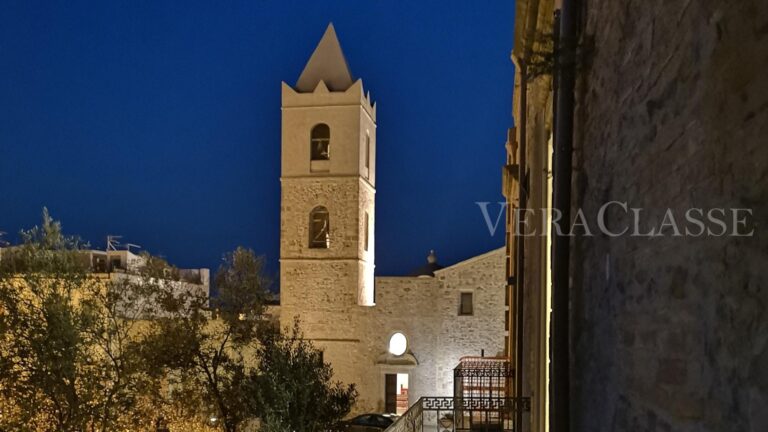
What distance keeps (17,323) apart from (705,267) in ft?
55.8

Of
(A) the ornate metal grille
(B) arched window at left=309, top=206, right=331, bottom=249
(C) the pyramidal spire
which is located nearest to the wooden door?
(B) arched window at left=309, top=206, right=331, bottom=249

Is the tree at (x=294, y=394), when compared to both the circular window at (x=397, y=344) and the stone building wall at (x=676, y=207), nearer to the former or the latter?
the circular window at (x=397, y=344)

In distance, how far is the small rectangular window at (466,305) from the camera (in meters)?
25.3

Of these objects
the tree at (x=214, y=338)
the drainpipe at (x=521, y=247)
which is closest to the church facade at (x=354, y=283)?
the tree at (x=214, y=338)

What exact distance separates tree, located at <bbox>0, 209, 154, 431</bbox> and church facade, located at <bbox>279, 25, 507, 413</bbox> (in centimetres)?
947

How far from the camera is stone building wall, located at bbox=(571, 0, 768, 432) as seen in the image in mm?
1845

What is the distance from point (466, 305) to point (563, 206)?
2142 cm

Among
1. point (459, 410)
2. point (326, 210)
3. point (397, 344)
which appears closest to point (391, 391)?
point (397, 344)

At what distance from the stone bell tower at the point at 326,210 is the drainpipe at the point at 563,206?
2189 centimetres

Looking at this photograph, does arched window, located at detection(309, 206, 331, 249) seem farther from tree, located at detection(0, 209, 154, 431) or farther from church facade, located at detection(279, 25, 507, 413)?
tree, located at detection(0, 209, 154, 431)

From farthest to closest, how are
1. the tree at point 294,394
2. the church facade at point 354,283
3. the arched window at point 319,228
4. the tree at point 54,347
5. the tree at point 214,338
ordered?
the arched window at point 319,228
the church facade at point 354,283
the tree at point 214,338
the tree at point 54,347
the tree at point 294,394

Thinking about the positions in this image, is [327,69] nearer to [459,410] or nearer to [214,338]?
[214,338]

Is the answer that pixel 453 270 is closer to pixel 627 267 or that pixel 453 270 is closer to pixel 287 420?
pixel 287 420

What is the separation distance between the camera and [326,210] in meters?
26.8
